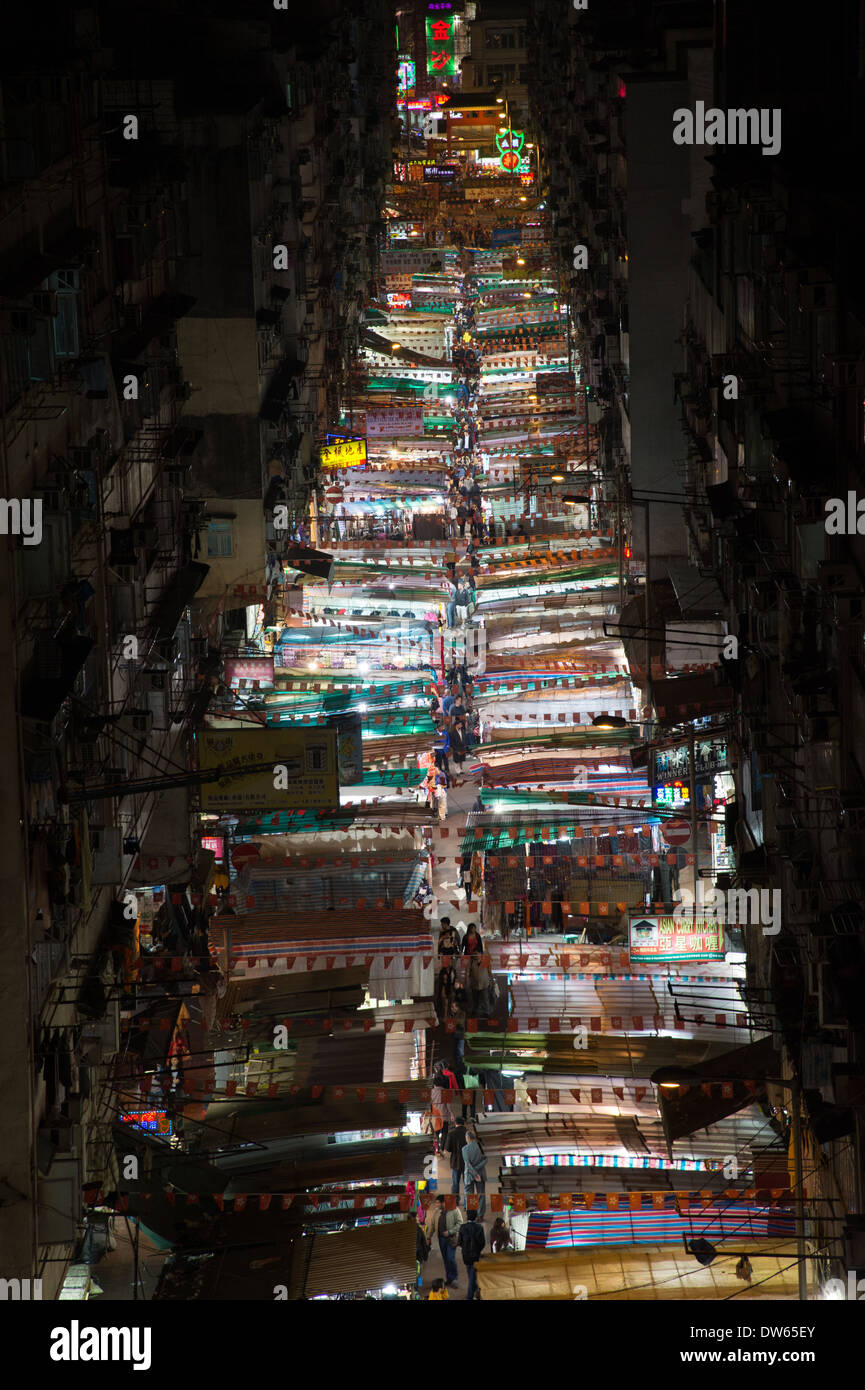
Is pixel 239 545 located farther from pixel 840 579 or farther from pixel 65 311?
pixel 840 579

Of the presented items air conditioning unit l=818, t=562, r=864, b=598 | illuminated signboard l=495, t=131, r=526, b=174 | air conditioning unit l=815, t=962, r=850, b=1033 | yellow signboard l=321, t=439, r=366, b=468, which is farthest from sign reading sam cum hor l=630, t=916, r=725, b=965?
illuminated signboard l=495, t=131, r=526, b=174

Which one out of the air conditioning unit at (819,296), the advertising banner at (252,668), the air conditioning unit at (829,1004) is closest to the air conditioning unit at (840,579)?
the air conditioning unit at (819,296)

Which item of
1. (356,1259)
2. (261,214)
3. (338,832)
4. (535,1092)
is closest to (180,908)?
(338,832)

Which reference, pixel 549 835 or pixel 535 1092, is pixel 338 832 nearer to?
pixel 549 835

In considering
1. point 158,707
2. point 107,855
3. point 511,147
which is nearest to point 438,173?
point 511,147

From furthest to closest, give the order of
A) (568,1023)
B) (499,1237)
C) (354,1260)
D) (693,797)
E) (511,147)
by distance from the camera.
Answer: (511,147)
(693,797)
(568,1023)
(499,1237)
(354,1260)

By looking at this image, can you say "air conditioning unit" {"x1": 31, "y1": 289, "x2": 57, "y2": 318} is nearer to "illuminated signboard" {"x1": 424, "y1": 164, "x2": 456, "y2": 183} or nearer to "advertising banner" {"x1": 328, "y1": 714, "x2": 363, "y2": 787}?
"advertising banner" {"x1": 328, "y1": 714, "x2": 363, "y2": 787}
